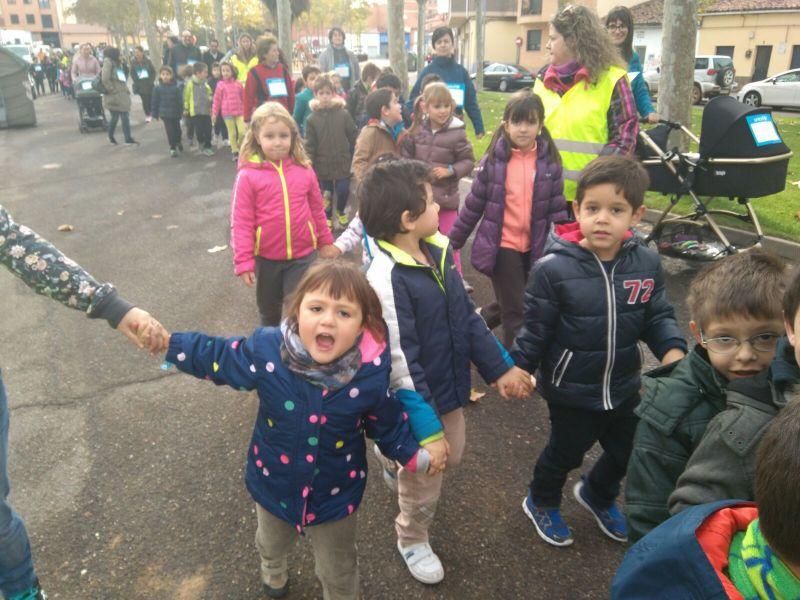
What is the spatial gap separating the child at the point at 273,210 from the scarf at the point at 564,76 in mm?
1834

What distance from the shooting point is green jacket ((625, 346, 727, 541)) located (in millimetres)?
1702

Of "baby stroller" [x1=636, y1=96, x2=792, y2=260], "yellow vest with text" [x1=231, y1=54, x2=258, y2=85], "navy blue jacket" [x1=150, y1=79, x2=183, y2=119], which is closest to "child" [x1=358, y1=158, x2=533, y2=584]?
"baby stroller" [x1=636, y1=96, x2=792, y2=260]

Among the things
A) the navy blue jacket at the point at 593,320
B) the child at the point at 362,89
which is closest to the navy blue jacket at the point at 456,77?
the child at the point at 362,89

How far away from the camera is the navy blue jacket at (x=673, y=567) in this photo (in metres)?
1.09

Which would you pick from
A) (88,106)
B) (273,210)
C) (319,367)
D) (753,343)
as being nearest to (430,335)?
(319,367)

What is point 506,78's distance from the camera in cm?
3322

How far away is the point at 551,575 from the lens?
265 cm

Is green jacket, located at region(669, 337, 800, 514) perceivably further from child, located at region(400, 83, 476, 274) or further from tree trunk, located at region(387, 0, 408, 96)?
tree trunk, located at region(387, 0, 408, 96)

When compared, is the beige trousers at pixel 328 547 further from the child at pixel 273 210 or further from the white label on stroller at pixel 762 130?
the white label on stroller at pixel 762 130

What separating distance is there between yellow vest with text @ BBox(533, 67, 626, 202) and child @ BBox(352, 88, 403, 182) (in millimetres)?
1711

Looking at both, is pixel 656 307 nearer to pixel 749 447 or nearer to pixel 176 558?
pixel 749 447

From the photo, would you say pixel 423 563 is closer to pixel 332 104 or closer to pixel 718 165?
pixel 718 165

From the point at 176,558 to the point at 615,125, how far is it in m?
3.73

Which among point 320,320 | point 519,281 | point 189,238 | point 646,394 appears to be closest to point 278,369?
point 320,320
